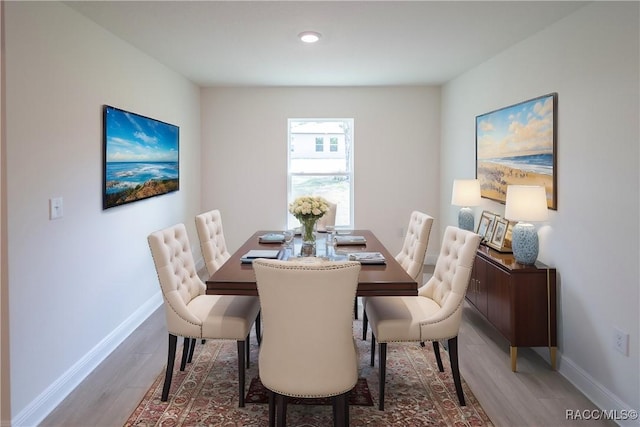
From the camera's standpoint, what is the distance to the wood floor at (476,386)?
2369 millimetres

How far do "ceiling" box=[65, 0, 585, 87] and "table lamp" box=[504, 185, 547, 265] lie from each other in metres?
1.15

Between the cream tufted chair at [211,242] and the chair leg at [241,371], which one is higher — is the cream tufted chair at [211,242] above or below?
above

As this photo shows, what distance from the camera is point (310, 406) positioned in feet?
8.14

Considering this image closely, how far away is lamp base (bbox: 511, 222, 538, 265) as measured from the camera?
2.95 metres

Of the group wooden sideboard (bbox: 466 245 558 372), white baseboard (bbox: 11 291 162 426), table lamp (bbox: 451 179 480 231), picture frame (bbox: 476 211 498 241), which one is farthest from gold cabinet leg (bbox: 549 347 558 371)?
white baseboard (bbox: 11 291 162 426)

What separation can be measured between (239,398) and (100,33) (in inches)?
103

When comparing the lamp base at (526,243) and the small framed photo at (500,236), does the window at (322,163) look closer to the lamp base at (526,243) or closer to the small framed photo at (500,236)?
the small framed photo at (500,236)

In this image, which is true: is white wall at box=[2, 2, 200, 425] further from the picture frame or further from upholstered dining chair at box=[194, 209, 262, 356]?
the picture frame

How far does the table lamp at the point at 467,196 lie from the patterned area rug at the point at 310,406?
1566mm

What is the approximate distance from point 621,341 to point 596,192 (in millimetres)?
832

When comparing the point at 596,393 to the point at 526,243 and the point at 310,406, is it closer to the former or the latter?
the point at 526,243

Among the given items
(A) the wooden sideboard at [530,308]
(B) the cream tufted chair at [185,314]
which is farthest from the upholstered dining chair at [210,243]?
(A) the wooden sideboard at [530,308]

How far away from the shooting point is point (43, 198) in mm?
2459

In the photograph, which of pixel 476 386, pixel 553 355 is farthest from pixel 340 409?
pixel 553 355
